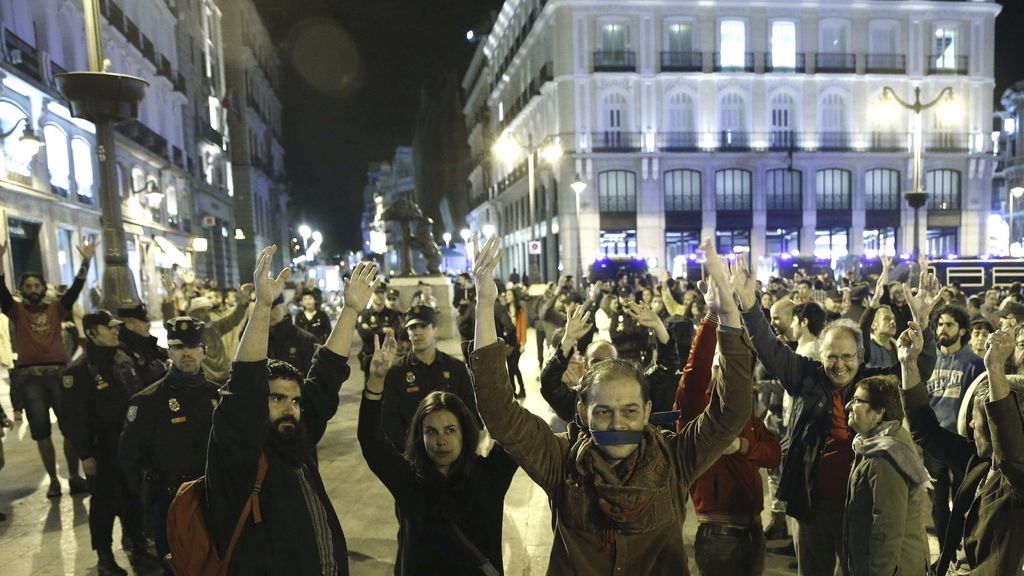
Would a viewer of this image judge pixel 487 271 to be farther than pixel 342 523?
No

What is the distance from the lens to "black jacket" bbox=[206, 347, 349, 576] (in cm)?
221

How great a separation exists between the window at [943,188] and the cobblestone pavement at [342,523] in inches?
1564

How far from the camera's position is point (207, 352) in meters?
6.70

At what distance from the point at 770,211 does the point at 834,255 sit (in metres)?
4.47

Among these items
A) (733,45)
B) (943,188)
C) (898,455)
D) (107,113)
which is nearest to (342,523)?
(898,455)

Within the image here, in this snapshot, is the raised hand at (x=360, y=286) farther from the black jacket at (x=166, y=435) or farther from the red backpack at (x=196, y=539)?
the black jacket at (x=166, y=435)

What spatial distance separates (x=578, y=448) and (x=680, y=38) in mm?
37362

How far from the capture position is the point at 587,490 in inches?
85.2

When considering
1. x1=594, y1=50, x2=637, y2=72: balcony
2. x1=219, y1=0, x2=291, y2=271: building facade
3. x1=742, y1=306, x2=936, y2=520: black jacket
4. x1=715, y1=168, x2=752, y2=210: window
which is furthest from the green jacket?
x1=219, y1=0, x2=291, y2=271: building facade

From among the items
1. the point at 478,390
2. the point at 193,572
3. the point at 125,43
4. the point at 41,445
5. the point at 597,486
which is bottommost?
the point at 41,445

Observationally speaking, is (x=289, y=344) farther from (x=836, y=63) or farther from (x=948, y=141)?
(x=948, y=141)

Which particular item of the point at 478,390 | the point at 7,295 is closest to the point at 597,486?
the point at 478,390

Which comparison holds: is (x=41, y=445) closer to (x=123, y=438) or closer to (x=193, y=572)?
(x=123, y=438)

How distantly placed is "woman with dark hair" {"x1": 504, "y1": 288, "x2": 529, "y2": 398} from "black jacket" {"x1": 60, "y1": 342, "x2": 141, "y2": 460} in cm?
401
